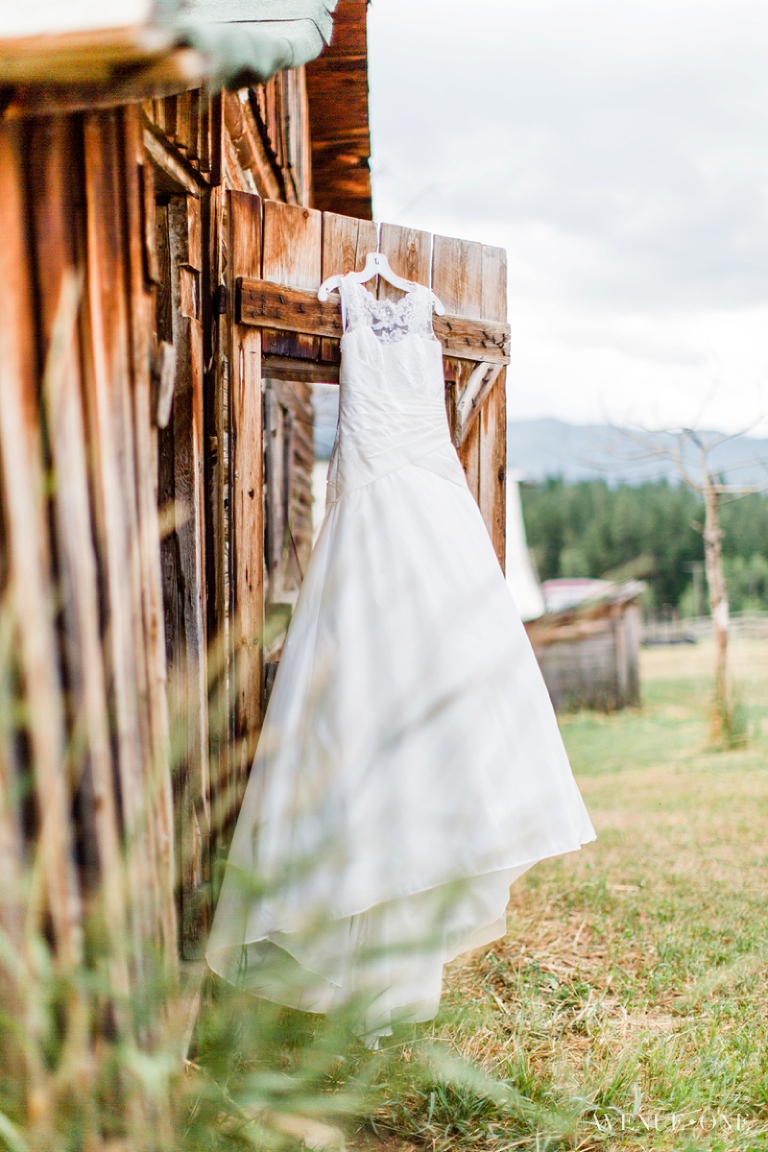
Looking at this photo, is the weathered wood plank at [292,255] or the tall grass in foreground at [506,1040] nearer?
the tall grass in foreground at [506,1040]

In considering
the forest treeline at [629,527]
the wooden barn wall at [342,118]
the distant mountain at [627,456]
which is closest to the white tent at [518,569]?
the distant mountain at [627,456]

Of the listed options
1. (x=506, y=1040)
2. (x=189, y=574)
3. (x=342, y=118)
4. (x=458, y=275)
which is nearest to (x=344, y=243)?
(x=458, y=275)

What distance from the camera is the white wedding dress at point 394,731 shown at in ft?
6.33

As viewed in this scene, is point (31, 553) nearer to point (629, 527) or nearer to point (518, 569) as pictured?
point (518, 569)

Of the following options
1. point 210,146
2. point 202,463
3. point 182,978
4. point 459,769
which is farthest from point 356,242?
point 182,978

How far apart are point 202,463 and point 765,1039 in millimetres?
2156

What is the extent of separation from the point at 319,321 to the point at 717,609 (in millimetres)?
6323

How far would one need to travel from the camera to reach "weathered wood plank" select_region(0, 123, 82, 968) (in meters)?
1.08

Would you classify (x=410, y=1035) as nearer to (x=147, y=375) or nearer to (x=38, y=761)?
(x=38, y=761)

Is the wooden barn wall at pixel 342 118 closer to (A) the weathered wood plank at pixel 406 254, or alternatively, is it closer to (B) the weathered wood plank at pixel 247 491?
(A) the weathered wood plank at pixel 406 254

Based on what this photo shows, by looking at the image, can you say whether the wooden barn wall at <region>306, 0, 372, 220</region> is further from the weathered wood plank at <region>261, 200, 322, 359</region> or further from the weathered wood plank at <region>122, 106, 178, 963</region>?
the weathered wood plank at <region>122, 106, 178, 963</region>

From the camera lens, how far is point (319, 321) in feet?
7.79

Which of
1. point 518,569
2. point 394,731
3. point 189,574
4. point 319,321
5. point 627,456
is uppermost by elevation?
point 627,456

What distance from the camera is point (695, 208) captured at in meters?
80.5
